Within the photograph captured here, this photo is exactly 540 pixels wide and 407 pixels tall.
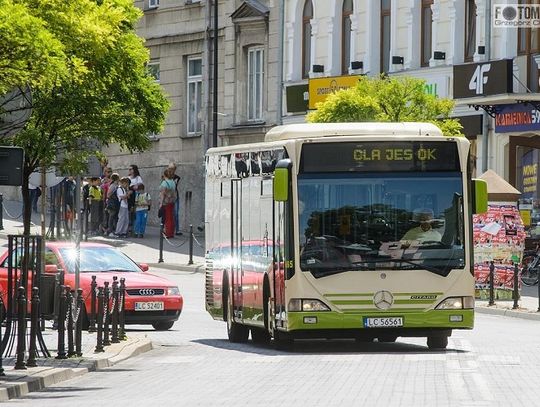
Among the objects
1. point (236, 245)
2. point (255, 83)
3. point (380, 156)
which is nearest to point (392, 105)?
point (255, 83)

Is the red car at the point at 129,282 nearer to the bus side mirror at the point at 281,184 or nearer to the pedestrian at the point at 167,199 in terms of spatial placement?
the bus side mirror at the point at 281,184

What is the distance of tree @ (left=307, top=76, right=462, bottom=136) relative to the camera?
4438 cm

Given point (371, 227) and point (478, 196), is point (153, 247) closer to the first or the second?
point (478, 196)

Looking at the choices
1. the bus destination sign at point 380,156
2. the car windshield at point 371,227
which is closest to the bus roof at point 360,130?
the bus destination sign at point 380,156

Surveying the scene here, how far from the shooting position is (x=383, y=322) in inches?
999

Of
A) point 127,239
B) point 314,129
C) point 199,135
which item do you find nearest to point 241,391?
point 314,129

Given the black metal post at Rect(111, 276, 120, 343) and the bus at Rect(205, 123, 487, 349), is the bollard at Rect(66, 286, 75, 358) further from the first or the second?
the black metal post at Rect(111, 276, 120, 343)

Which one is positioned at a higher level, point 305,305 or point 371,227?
point 371,227

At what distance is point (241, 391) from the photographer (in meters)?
19.0

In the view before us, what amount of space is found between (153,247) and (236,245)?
25813 millimetres

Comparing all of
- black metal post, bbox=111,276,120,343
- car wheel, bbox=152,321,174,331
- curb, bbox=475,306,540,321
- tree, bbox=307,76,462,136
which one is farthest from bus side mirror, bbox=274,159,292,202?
tree, bbox=307,76,462,136

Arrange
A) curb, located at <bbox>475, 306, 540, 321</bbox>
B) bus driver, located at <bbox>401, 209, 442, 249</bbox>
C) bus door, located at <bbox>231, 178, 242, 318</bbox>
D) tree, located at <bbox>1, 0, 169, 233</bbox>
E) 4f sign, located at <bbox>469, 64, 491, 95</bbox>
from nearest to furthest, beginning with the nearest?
tree, located at <bbox>1, 0, 169, 233</bbox>
bus driver, located at <bbox>401, 209, 442, 249</bbox>
bus door, located at <bbox>231, 178, 242, 318</bbox>
curb, located at <bbox>475, 306, 540, 321</bbox>
4f sign, located at <bbox>469, 64, 491, 95</bbox>

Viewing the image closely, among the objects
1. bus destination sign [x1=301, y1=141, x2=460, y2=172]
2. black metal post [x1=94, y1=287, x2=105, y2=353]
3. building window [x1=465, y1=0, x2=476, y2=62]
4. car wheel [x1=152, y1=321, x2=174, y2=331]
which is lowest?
car wheel [x1=152, y1=321, x2=174, y2=331]

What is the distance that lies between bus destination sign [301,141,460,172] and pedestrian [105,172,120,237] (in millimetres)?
29468
